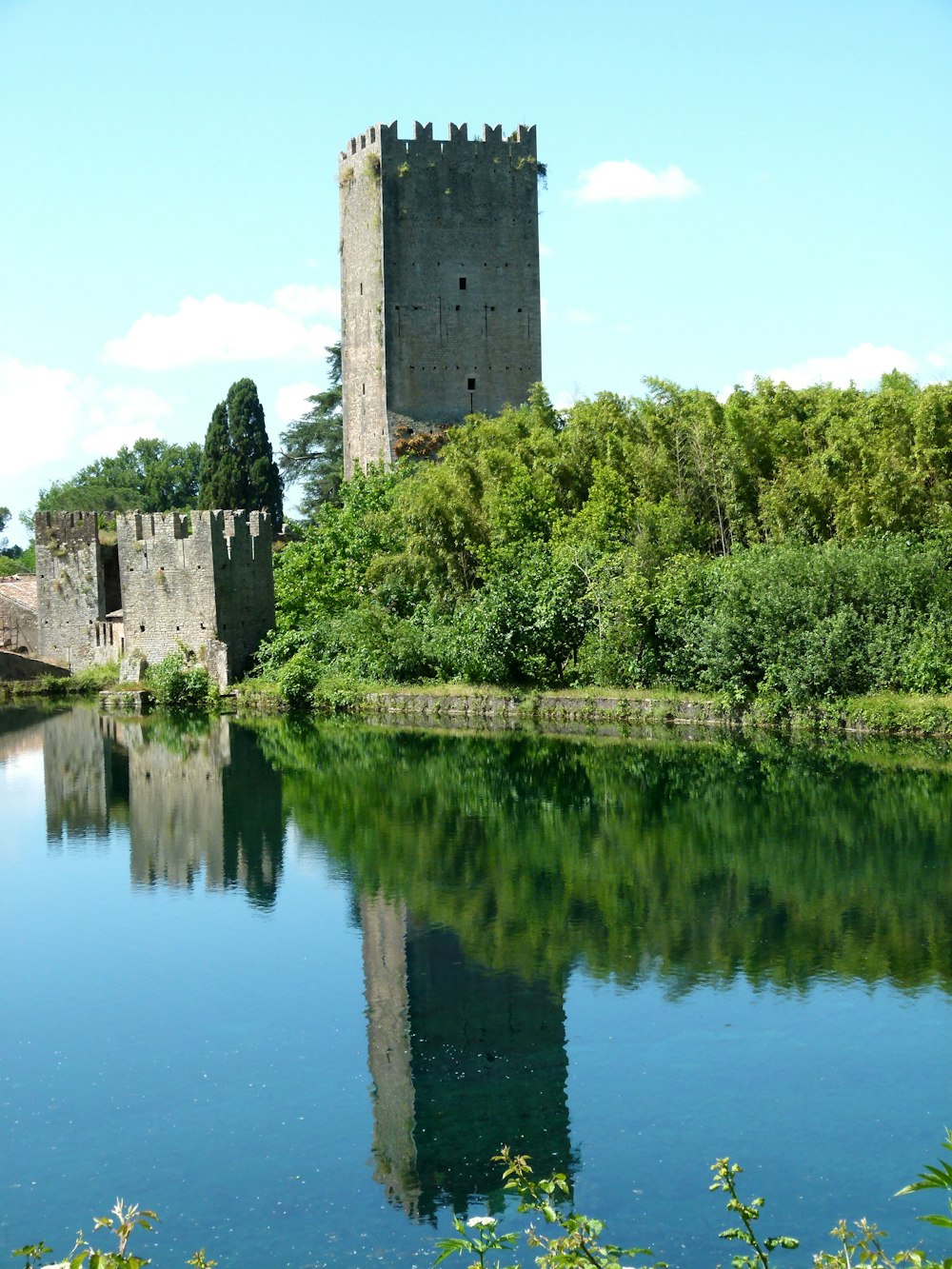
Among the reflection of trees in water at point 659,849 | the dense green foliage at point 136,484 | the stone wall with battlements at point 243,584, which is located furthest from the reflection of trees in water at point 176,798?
the dense green foliage at point 136,484

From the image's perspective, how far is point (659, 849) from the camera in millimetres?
14828

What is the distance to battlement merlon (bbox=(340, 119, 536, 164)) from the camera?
119ft

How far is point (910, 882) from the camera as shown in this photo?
42.5ft

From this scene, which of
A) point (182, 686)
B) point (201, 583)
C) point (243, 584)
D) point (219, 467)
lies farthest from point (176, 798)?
point (219, 467)

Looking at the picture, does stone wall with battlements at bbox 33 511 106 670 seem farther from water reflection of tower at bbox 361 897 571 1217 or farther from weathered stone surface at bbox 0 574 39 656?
water reflection of tower at bbox 361 897 571 1217

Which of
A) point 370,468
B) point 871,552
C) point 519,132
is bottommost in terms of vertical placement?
point 871,552

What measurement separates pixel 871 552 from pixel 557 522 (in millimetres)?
6749

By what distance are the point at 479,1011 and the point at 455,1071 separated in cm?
109

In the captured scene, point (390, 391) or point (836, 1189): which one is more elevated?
point (390, 391)

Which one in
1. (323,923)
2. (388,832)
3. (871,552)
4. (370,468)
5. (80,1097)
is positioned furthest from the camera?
(370,468)

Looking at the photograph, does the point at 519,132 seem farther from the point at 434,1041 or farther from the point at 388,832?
the point at 434,1041

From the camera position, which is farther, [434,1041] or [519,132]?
[519,132]

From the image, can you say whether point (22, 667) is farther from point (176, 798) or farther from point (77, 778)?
point (176, 798)

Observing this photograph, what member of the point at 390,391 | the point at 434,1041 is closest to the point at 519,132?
the point at 390,391
